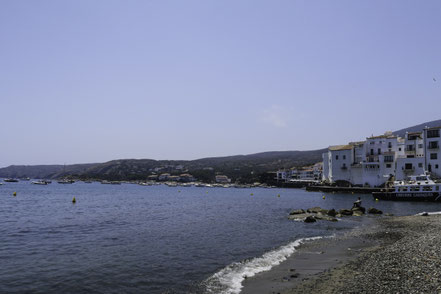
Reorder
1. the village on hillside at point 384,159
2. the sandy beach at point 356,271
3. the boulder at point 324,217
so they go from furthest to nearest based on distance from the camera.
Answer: the village on hillside at point 384,159
the boulder at point 324,217
the sandy beach at point 356,271

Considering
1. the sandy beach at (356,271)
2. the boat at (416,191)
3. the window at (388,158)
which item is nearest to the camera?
the sandy beach at (356,271)

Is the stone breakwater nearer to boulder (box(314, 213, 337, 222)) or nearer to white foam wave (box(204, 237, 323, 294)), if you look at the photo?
white foam wave (box(204, 237, 323, 294))

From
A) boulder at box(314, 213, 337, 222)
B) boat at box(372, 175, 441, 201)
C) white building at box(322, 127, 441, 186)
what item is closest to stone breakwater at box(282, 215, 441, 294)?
boulder at box(314, 213, 337, 222)

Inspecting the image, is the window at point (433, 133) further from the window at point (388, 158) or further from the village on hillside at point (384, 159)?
the window at point (388, 158)

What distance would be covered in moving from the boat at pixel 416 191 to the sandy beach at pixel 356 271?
4691cm

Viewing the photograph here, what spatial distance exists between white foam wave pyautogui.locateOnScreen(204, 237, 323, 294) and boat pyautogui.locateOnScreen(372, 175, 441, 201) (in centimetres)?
5089

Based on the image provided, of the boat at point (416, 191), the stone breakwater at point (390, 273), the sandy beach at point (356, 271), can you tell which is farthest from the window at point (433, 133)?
the stone breakwater at point (390, 273)

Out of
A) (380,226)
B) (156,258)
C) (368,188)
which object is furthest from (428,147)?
(156,258)

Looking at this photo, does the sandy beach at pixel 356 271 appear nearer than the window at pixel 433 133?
Yes

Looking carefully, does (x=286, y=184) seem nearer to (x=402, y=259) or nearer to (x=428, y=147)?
(x=428, y=147)

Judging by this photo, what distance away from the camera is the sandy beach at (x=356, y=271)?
460 inches

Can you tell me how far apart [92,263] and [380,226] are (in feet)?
84.6

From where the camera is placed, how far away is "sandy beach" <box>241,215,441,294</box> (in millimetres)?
11688

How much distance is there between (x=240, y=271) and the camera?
17031mm
